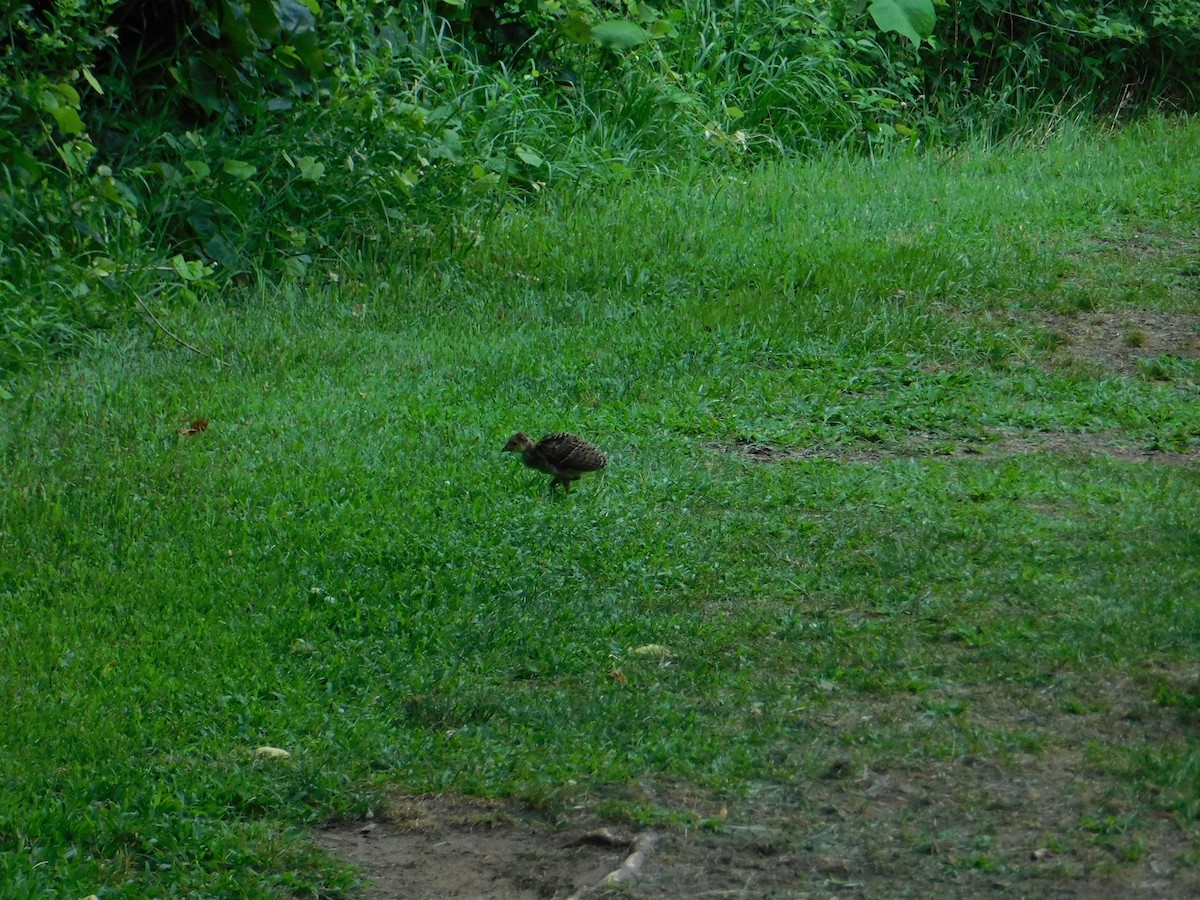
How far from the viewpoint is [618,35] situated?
35.8ft

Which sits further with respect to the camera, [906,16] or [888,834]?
[906,16]

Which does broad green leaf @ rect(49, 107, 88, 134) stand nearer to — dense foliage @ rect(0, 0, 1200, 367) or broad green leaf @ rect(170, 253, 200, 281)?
dense foliage @ rect(0, 0, 1200, 367)

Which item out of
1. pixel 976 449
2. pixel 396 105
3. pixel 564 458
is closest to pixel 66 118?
pixel 396 105

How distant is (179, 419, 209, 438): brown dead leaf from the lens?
266 inches

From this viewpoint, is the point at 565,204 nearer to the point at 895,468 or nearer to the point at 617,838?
the point at 895,468

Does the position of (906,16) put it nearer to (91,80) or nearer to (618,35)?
(618,35)

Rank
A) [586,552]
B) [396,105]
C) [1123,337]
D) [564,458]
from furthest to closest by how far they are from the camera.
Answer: [396,105] < [1123,337] < [564,458] < [586,552]

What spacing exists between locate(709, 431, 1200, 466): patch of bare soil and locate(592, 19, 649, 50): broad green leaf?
5151mm

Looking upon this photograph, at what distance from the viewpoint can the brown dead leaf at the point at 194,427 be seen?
6.76 meters

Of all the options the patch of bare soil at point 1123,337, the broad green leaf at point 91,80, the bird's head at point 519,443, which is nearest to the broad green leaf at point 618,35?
the broad green leaf at point 91,80

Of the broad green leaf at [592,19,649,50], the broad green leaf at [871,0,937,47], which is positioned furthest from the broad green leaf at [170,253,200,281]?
the broad green leaf at [871,0,937,47]

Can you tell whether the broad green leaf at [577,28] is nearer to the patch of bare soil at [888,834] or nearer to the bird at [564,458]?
the bird at [564,458]

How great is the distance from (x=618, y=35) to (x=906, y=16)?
6.96 ft

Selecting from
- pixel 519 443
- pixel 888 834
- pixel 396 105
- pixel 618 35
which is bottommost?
pixel 519 443
